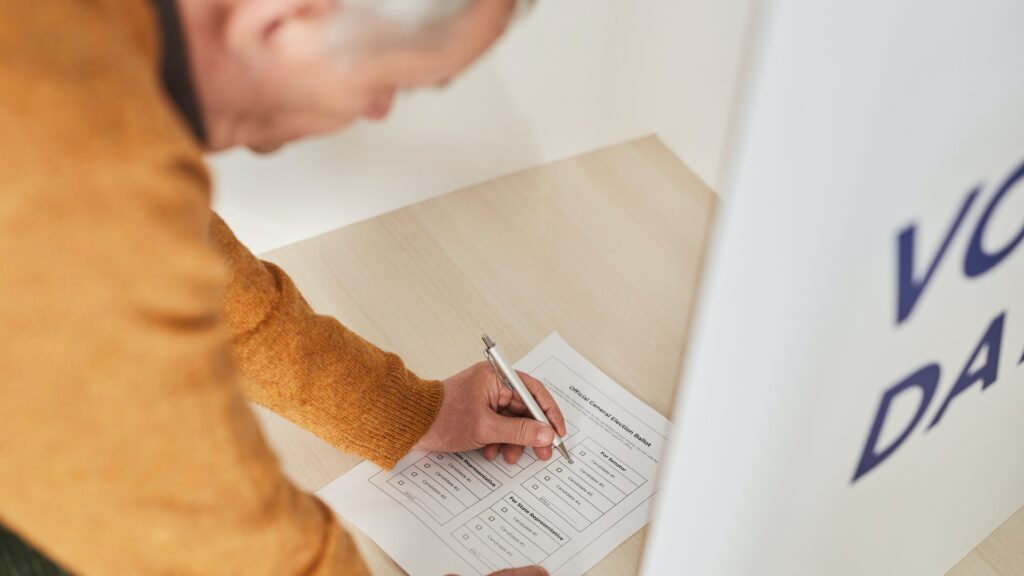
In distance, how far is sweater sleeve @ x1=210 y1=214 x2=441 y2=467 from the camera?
765 millimetres

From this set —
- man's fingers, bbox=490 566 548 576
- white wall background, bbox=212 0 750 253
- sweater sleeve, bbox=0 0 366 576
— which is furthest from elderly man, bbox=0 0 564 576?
white wall background, bbox=212 0 750 253

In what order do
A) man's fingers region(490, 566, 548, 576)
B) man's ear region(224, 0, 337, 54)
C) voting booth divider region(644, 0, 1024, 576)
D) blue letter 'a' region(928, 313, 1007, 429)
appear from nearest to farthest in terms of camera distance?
voting booth divider region(644, 0, 1024, 576) < man's ear region(224, 0, 337, 54) < blue letter 'a' region(928, 313, 1007, 429) < man's fingers region(490, 566, 548, 576)

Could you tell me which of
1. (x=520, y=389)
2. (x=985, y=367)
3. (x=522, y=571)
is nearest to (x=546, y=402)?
(x=520, y=389)

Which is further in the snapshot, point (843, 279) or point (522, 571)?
point (522, 571)

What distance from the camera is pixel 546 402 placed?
89cm

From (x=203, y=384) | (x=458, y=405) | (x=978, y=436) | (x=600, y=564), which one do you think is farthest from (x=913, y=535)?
(x=203, y=384)

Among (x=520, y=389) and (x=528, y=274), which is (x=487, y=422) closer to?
(x=520, y=389)

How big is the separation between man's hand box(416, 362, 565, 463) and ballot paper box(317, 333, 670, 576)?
0.01 meters

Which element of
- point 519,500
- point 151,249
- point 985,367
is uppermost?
point 151,249

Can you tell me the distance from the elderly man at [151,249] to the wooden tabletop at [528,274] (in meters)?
0.36

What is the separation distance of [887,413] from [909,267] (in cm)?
12

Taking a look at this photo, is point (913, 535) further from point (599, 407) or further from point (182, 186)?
point (182, 186)

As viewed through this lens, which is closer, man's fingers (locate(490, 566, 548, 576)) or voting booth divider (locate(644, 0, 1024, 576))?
voting booth divider (locate(644, 0, 1024, 576))

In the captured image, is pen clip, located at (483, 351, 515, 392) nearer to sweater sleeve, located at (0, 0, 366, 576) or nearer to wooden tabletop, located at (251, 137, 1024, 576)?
wooden tabletop, located at (251, 137, 1024, 576)
